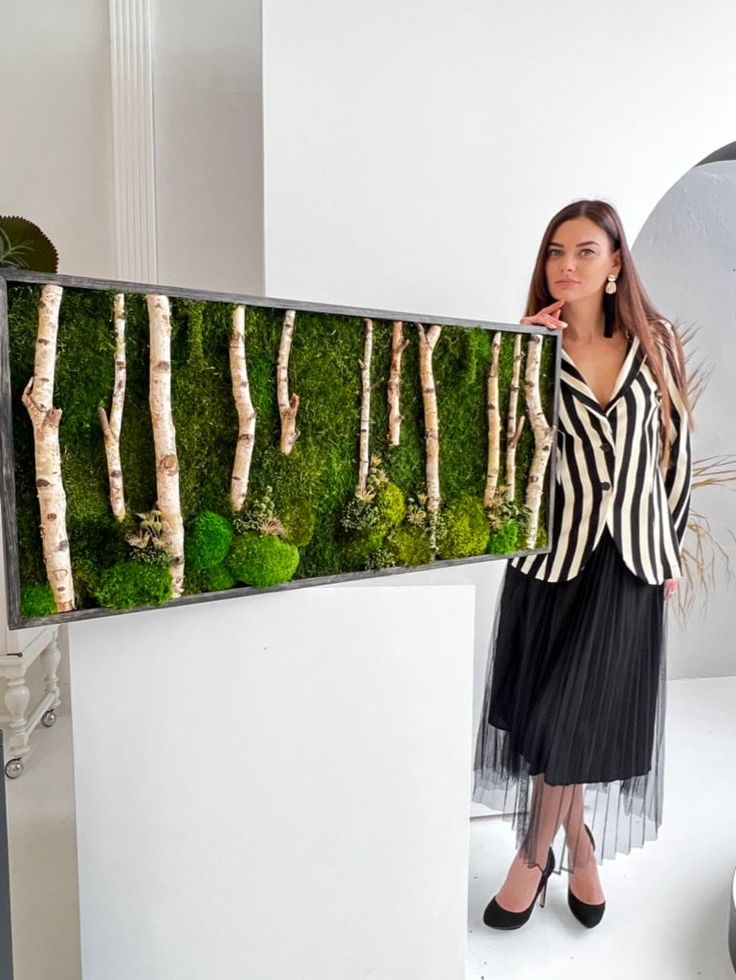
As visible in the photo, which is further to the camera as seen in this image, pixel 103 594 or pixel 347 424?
pixel 347 424

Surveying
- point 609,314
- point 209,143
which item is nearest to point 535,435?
point 609,314

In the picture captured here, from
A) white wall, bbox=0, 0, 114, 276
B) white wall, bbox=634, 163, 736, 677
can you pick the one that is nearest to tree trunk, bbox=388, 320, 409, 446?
white wall, bbox=0, 0, 114, 276

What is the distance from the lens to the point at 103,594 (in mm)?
902

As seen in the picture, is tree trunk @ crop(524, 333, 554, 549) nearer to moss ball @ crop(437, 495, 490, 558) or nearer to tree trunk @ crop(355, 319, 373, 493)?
moss ball @ crop(437, 495, 490, 558)

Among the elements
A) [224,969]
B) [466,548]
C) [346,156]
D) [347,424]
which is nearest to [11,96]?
[346,156]

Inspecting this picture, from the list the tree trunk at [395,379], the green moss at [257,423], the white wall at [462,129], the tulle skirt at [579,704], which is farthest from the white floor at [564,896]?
the white wall at [462,129]

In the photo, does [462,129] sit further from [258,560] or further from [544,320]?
[258,560]

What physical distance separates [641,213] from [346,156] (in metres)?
0.73

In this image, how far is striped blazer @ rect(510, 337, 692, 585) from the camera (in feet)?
4.72

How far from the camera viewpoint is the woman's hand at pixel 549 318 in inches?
56.4

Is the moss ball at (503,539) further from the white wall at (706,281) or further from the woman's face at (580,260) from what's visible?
the white wall at (706,281)

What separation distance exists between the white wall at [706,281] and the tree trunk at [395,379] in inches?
69.6

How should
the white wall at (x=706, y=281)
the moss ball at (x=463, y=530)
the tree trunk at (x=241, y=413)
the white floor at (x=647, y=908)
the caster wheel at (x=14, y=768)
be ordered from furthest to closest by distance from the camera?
1. the white wall at (x=706, y=281)
2. the caster wheel at (x=14, y=768)
3. the white floor at (x=647, y=908)
4. the moss ball at (x=463, y=530)
5. the tree trunk at (x=241, y=413)

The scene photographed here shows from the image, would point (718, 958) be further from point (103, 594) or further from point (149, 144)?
point (149, 144)
